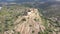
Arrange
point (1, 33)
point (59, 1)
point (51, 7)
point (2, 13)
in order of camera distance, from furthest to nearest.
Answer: point (59, 1), point (51, 7), point (2, 13), point (1, 33)

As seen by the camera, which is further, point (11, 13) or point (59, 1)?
point (59, 1)

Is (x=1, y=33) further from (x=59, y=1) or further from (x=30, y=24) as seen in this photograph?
(x=59, y=1)

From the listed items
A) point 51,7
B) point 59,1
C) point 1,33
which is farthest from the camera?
point 59,1

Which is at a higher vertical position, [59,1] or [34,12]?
[34,12]

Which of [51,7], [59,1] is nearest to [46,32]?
[51,7]

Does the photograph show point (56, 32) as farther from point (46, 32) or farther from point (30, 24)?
point (30, 24)

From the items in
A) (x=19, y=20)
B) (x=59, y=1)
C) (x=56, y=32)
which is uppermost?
(x=19, y=20)

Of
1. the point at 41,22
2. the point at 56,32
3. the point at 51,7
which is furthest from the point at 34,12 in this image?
the point at 51,7

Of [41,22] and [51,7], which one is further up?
[41,22]

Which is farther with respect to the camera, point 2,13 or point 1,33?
point 2,13
